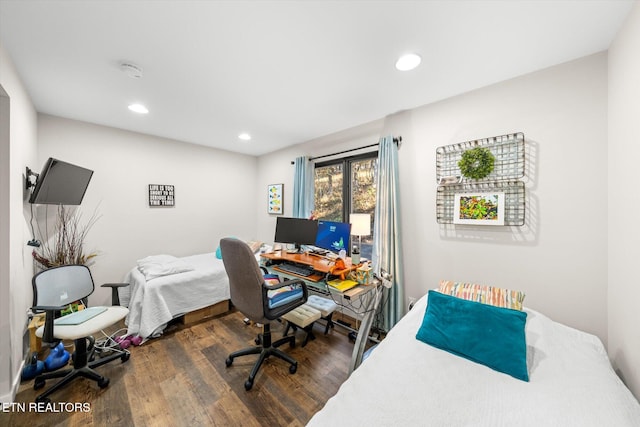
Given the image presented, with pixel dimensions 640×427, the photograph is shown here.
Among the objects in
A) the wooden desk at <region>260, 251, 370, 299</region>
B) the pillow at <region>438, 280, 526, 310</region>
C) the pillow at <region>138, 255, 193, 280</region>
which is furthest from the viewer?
the pillow at <region>138, 255, 193, 280</region>

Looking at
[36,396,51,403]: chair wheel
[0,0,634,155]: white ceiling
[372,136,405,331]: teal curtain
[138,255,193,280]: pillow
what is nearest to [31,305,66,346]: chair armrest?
[36,396,51,403]: chair wheel

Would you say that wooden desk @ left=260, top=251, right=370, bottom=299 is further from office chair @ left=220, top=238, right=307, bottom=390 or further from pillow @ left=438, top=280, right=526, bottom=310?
pillow @ left=438, top=280, right=526, bottom=310

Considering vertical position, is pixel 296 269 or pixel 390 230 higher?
pixel 390 230

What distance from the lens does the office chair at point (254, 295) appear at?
1893 millimetres

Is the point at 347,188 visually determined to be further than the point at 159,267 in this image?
Yes

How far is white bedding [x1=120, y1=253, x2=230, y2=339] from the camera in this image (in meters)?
2.53

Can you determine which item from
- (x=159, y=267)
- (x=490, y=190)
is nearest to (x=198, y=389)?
(x=159, y=267)

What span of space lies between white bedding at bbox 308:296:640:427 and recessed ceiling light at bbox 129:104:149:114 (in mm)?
3086

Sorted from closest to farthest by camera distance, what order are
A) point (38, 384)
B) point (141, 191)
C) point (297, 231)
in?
point (38, 384) → point (297, 231) → point (141, 191)

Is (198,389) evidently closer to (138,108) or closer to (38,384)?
(38,384)

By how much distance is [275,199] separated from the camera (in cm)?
413

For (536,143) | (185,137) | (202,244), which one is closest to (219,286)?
(202,244)

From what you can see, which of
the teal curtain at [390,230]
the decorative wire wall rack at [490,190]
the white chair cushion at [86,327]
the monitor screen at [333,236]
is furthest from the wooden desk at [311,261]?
the white chair cushion at [86,327]

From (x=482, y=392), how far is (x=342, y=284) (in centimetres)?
116
